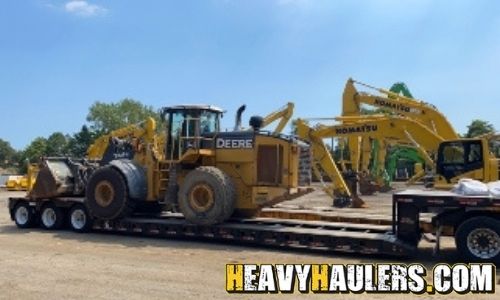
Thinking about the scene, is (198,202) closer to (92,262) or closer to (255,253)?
(255,253)

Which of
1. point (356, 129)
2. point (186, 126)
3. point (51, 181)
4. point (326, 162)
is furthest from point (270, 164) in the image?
point (326, 162)

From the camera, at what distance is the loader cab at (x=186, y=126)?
1547 centimetres

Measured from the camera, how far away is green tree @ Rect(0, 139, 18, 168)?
472 ft

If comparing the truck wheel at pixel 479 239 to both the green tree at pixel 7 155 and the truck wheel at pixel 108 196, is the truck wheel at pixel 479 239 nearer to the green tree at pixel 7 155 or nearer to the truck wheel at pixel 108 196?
the truck wheel at pixel 108 196

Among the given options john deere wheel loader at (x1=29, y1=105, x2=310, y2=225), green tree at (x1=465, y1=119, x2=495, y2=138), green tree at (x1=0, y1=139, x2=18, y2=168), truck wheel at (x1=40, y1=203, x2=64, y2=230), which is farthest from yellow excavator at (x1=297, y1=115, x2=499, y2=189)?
green tree at (x1=0, y1=139, x2=18, y2=168)

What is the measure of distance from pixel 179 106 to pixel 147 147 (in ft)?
5.06

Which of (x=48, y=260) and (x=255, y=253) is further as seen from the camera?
(x=255, y=253)

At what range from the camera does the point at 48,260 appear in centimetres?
1160

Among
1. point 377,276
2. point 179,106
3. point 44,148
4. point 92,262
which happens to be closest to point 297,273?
point 377,276

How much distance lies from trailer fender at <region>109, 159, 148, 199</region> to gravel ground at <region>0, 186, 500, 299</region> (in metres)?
1.23

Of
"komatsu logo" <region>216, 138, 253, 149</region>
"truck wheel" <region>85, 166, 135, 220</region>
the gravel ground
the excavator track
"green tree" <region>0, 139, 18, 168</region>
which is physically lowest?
the gravel ground

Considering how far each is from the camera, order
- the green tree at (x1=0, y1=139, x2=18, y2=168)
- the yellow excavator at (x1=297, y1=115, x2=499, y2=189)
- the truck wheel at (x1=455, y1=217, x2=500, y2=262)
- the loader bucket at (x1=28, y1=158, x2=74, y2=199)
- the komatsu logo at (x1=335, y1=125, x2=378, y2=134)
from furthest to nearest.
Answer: the green tree at (x1=0, y1=139, x2=18, y2=168) → the komatsu logo at (x1=335, y1=125, x2=378, y2=134) → the yellow excavator at (x1=297, y1=115, x2=499, y2=189) → the loader bucket at (x1=28, y1=158, x2=74, y2=199) → the truck wheel at (x1=455, y1=217, x2=500, y2=262)

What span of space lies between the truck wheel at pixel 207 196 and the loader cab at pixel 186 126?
122 centimetres

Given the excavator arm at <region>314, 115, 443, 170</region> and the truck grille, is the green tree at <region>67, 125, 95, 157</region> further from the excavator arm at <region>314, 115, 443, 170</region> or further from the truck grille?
the truck grille
